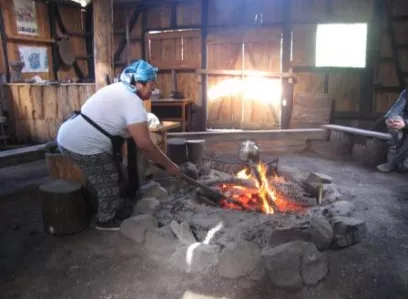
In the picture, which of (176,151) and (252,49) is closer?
(176,151)

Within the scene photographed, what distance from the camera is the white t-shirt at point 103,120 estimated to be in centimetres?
333

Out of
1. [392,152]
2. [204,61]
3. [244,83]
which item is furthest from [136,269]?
[204,61]

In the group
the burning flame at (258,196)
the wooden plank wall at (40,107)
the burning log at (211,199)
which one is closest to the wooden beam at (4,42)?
the wooden plank wall at (40,107)

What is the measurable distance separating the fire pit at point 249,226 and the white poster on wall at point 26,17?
23.8 ft

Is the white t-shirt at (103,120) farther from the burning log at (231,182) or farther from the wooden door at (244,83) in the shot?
the wooden door at (244,83)

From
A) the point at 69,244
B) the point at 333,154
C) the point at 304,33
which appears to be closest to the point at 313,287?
the point at 69,244

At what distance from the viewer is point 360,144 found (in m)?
6.82

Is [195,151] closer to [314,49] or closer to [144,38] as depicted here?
[314,49]

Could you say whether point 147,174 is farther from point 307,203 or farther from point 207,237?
point 307,203

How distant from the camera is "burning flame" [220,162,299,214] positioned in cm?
415

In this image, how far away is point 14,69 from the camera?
8.47 m

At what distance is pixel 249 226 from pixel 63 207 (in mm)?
1848

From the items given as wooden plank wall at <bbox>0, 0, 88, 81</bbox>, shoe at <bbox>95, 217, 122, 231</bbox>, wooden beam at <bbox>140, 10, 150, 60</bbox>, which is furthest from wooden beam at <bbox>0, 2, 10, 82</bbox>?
shoe at <bbox>95, 217, 122, 231</bbox>

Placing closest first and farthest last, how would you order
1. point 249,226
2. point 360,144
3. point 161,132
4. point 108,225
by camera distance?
point 249,226, point 108,225, point 161,132, point 360,144
